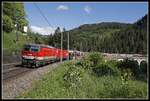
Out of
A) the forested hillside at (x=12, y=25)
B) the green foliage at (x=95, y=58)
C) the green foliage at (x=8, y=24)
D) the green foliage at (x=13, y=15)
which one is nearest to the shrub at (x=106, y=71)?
the green foliage at (x=95, y=58)

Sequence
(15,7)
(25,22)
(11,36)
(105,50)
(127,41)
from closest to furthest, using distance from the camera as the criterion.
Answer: (11,36) → (15,7) → (25,22) → (127,41) → (105,50)

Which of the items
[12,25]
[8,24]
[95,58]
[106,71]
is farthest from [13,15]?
[106,71]

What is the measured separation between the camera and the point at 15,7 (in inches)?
2970

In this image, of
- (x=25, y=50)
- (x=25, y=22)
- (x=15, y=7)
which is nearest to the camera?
(x=25, y=50)

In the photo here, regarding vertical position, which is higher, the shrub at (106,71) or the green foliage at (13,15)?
the green foliage at (13,15)

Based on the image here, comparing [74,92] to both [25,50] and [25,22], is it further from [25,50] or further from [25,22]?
[25,22]

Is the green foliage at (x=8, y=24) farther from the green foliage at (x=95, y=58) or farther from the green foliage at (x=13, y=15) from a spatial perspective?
the green foliage at (x=95, y=58)

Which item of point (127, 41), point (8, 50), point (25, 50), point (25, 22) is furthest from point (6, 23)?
point (127, 41)

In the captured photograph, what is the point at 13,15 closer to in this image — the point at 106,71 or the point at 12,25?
the point at 12,25

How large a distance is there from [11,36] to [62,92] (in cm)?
5570

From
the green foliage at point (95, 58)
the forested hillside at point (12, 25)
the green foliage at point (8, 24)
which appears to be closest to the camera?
the green foliage at point (95, 58)

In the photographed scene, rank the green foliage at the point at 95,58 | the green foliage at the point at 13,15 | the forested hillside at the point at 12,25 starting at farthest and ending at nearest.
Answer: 1. the green foliage at the point at 13,15
2. the forested hillside at the point at 12,25
3. the green foliage at the point at 95,58

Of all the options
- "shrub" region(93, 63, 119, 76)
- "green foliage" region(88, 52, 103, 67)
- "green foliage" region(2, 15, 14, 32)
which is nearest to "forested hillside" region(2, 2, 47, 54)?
"green foliage" region(2, 15, 14, 32)

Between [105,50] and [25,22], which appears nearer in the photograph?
[25,22]
